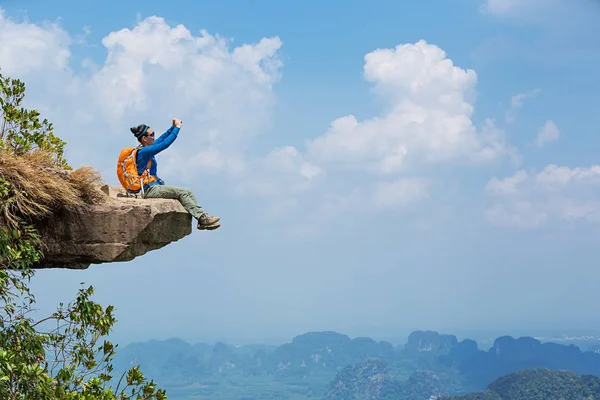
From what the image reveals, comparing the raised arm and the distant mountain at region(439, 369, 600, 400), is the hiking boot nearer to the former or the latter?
the raised arm

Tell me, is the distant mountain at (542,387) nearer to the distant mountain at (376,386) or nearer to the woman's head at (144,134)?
the distant mountain at (376,386)

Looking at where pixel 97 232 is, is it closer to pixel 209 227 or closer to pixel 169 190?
pixel 169 190

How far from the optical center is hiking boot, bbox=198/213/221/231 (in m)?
9.11

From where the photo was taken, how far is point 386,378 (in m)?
188

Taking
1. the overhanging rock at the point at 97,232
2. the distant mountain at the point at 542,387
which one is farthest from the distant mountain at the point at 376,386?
the overhanging rock at the point at 97,232

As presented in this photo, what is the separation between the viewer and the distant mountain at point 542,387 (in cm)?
9406

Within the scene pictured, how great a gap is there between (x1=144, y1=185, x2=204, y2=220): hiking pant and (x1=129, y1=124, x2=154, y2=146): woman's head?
639 millimetres

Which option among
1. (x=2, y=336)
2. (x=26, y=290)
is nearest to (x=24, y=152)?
(x=26, y=290)

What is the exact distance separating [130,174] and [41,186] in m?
1.53

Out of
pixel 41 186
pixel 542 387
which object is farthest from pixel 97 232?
pixel 542 387

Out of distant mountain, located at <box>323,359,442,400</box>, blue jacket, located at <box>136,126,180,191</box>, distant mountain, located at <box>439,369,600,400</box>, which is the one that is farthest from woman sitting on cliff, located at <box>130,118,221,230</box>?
distant mountain, located at <box>323,359,442,400</box>

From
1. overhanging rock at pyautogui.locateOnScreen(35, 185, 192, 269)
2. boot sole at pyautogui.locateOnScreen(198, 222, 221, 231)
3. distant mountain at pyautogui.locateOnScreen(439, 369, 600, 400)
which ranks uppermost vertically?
boot sole at pyautogui.locateOnScreen(198, 222, 221, 231)

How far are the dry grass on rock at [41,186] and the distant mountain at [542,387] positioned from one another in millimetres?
84425

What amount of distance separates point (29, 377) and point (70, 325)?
1.37 metres
